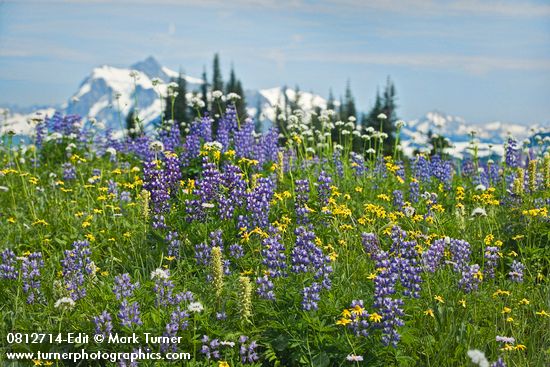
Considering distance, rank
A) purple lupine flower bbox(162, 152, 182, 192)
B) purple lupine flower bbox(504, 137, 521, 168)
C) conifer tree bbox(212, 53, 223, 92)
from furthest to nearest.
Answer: conifer tree bbox(212, 53, 223, 92) < purple lupine flower bbox(504, 137, 521, 168) < purple lupine flower bbox(162, 152, 182, 192)

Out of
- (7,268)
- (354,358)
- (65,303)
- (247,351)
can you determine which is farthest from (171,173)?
(354,358)

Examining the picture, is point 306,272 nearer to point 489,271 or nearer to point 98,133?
point 489,271

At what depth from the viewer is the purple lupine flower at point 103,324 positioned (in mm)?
4863

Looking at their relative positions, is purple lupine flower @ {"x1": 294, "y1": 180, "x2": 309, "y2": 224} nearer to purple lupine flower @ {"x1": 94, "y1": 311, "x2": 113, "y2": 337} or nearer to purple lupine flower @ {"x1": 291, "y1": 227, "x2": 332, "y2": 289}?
purple lupine flower @ {"x1": 291, "y1": 227, "x2": 332, "y2": 289}

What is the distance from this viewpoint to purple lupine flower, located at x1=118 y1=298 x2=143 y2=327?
4805mm

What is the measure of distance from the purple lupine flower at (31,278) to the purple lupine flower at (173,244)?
4.25 feet

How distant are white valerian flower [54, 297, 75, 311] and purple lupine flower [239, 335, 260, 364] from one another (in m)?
1.40

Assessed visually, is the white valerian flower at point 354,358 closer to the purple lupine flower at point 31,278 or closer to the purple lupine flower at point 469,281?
the purple lupine flower at point 469,281

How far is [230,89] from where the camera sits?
62562 millimetres

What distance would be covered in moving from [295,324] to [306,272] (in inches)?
25.9

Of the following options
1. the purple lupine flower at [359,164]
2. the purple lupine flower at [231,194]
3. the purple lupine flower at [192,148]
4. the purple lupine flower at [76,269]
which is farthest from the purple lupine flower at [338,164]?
the purple lupine flower at [76,269]

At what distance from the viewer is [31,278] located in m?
6.13

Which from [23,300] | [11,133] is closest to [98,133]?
[11,133]

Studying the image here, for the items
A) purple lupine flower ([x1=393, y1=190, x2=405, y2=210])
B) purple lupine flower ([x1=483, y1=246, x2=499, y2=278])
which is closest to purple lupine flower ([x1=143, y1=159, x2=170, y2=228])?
purple lupine flower ([x1=393, y1=190, x2=405, y2=210])
